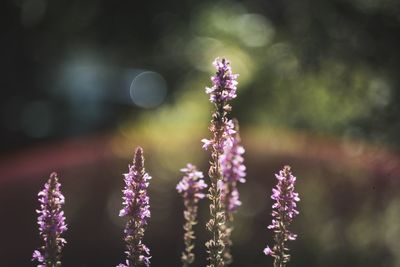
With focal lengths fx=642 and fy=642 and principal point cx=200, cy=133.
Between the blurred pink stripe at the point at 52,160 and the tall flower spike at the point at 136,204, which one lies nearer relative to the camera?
the tall flower spike at the point at 136,204

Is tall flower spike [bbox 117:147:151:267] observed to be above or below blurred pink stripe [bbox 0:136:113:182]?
below

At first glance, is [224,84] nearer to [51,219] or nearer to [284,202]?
[284,202]

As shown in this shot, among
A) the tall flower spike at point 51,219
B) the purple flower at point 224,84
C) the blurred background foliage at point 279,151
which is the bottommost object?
the tall flower spike at point 51,219

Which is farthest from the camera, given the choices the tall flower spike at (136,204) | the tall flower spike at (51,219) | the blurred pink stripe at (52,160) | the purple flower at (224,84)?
the blurred pink stripe at (52,160)

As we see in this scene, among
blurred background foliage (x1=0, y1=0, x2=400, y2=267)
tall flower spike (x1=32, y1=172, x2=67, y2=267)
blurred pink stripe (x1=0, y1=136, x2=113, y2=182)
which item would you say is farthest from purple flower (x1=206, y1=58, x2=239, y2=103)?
blurred pink stripe (x1=0, y1=136, x2=113, y2=182)

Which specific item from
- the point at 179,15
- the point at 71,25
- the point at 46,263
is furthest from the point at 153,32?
the point at 46,263

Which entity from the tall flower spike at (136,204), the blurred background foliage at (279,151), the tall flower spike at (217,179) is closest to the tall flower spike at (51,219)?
the tall flower spike at (136,204)

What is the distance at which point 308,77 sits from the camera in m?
8.38

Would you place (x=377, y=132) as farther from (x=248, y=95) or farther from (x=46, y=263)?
(x=46, y=263)

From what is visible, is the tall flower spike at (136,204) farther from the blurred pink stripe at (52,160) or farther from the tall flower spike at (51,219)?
the blurred pink stripe at (52,160)

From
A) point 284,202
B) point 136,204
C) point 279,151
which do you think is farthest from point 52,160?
point 284,202

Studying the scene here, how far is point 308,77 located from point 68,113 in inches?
354

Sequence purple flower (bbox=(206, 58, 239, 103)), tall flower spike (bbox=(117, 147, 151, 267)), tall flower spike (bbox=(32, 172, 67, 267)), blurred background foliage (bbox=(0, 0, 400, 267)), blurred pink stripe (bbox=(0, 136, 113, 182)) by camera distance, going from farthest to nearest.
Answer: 1. blurred pink stripe (bbox=(0, 136, 113, 182))
2. blurred background foliage (bbox=(0, 0, 400, 267))
3. purple flower (bbox=(206, 58, 239, 103))
4. tall flower spike (bbox=(117, 147, 151, 267))
5. tall flower spike (bbox=(32, 172, 67, 267))

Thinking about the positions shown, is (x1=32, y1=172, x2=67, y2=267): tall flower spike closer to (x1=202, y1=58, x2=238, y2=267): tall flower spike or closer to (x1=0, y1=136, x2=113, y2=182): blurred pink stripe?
(x1=202, y1=58, x2=238, y2=267): tall flower spike
